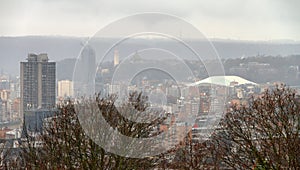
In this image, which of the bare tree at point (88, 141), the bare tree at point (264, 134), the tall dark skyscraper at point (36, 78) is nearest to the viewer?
the bare tree at point (264, 134)

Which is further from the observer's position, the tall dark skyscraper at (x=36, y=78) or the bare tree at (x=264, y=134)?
the tall dark skyscraper at (x=36, y=78)

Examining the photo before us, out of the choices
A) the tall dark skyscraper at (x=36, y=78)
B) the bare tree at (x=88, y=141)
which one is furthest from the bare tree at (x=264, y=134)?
the tall dark skyscraper at (x=36, y=78)

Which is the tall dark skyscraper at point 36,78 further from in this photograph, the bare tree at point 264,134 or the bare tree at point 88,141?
the bare tree at point 264,134

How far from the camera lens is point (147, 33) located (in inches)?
295

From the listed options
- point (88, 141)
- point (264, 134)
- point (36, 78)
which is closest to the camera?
point (88, 141)

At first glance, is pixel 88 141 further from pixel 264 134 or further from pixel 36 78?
pixel 36 78

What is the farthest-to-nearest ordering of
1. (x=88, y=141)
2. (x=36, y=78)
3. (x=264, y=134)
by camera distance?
(x=36, y=78)
(x=264, y=134)
(x=88, y=141)

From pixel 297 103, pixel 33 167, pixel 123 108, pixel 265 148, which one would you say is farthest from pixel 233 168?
pixel 33 167

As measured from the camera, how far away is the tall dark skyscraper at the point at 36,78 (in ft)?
57.4

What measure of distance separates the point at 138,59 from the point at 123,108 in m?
0.83

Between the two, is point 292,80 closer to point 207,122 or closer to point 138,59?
point 207,122

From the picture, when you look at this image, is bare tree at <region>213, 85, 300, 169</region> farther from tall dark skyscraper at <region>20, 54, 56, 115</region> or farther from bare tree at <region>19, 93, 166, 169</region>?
tall dark skyscraper at <region>20, 54, 56, 115</region>

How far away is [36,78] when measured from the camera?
862 inches

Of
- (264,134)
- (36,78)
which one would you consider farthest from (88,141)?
(36,78)
